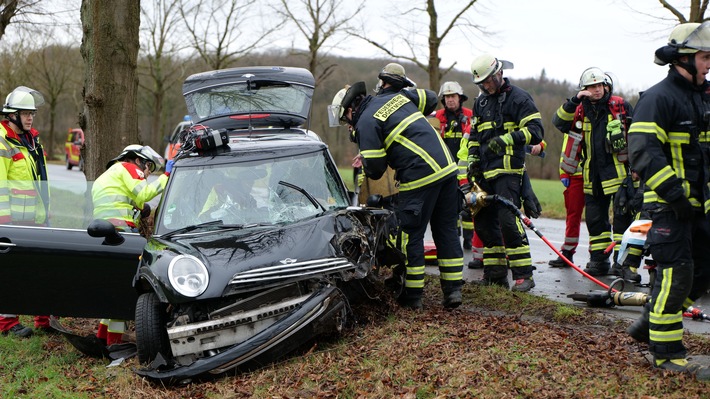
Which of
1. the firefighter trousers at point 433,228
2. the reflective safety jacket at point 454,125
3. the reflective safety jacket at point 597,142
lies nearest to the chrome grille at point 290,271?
the firefighter trousers at point 433,228

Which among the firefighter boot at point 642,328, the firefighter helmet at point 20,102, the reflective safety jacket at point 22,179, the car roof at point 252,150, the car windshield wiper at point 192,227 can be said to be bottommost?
the firefighter boot at point 642,328

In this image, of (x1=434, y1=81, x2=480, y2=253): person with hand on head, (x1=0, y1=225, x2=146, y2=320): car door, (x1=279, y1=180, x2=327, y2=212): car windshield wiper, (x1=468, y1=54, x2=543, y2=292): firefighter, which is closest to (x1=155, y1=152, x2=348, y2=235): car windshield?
(x1=279, y1=180, x2=327, y2=212): car windshield wiper

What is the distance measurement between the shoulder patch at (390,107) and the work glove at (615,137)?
2.82 metres

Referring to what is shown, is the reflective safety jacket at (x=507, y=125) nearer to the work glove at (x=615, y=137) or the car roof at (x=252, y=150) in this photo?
the work glove at (x=615, y=137)

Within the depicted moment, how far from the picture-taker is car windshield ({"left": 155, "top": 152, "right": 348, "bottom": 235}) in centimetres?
605

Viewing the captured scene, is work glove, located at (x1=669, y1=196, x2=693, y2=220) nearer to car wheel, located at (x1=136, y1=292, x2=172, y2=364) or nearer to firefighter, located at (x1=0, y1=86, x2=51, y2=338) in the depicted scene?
car wheel, located at (x1=136, y1=292, x2=172, y2=364)

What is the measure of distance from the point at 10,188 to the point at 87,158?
118 inches

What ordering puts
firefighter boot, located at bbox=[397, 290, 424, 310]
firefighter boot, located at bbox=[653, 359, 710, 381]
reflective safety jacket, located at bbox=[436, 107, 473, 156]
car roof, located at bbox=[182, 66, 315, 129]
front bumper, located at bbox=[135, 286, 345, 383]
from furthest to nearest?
1. reflective safety jacket, located at bbox=[436, 107, 473, 156]
2. car roof, located at bbox=[182, 66, 315, 129]
3. firefighter boot, located at bbox=[397, 290, 424, 310]
4. front bumper, located at bbox=[135, 286, 345, 383]
5. firefighter boot, located at bbox=[653, 359, 710, 381]

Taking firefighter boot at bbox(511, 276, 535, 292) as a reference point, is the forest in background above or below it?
above

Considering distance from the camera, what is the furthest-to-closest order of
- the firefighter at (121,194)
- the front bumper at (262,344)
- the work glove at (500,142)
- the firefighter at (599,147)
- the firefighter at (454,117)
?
the firefighter at (454,117), the firefighter at (599,147), the work glove at (500,142), the firefighter at (121,194), the front bumper at (262,344)

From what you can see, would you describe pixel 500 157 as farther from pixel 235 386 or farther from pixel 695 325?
pixel 235 386

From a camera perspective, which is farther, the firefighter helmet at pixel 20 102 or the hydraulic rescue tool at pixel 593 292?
the firefighter helmet at pixel 20 102

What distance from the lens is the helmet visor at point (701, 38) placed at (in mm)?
4520

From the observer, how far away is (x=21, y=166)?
25.0 ft
